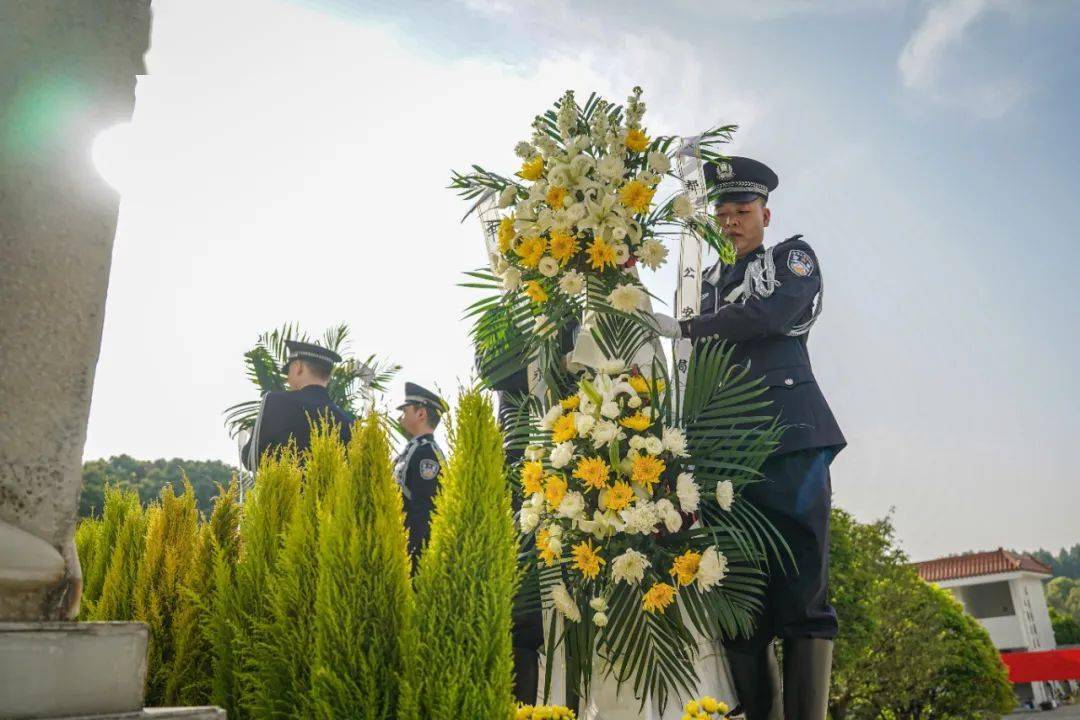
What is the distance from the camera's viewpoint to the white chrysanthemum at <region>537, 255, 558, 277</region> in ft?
12.1

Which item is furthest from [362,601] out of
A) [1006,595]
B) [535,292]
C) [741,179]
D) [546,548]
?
[1006,595]

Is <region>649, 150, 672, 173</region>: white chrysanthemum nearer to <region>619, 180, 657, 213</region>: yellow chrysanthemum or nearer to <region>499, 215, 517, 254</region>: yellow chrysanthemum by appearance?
<region>619, 180, 657, 213</region>: yellow chrysanthemum

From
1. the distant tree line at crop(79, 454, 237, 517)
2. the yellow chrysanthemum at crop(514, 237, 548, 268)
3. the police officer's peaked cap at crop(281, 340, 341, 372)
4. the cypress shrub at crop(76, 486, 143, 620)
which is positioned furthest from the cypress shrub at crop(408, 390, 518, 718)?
the distant tree line at crop(79, 454, 237, 517)

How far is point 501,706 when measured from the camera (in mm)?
2256

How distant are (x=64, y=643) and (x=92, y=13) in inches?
60.6

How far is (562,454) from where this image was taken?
3316 mm

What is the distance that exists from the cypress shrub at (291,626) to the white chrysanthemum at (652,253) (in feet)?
5.92

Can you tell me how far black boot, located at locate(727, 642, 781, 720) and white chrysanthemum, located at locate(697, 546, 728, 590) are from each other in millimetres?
524

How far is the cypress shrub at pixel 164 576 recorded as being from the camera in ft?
10.6

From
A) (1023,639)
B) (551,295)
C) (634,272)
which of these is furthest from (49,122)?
(1023,639)

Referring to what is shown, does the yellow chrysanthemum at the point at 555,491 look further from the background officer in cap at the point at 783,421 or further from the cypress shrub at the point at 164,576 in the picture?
the cypress shrub at the point at 164,576

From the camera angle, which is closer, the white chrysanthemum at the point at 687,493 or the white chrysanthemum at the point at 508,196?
the white chrysanthemum at the point at 687,493

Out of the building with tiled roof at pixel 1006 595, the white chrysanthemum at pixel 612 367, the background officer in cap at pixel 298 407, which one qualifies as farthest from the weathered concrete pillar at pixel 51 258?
the building with tiled roof at pixel 1006 595

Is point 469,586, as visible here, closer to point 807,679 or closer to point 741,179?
point 807,679
